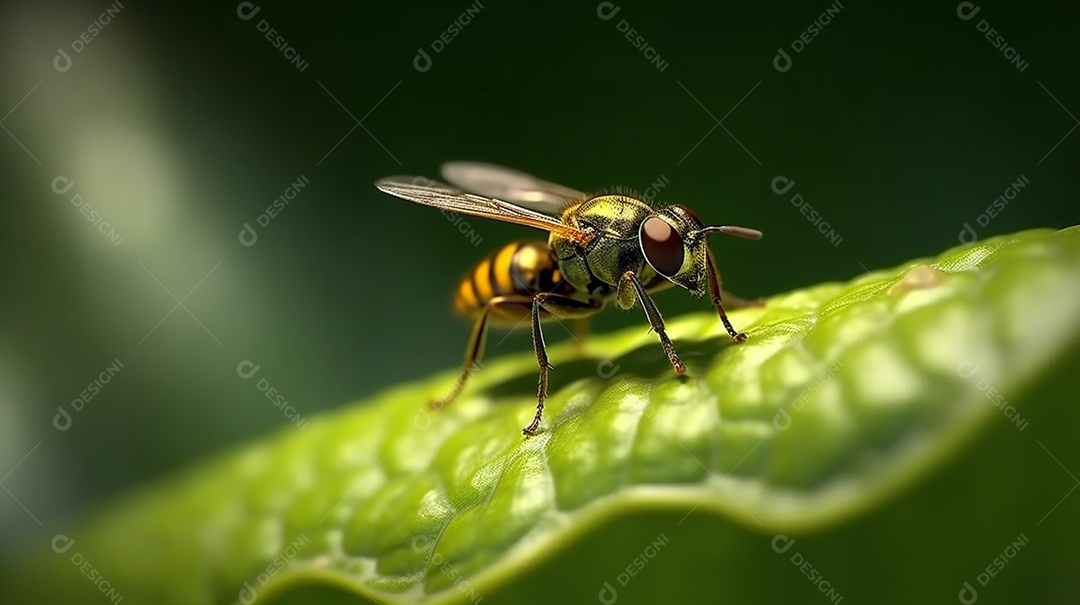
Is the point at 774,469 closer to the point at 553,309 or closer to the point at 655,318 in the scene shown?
the point at 655,318

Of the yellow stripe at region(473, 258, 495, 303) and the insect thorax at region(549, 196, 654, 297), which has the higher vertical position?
the yellow stripe at region(473, 258, 495, 303)

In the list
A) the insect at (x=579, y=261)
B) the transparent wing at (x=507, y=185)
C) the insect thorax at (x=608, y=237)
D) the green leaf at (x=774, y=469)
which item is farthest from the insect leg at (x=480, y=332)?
the green leaf at (x=774, y=469)

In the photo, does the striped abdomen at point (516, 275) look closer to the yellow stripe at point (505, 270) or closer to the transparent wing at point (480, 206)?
the yellow stripe at point (505, 270)

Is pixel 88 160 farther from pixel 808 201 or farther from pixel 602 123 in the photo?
pixel 808 201

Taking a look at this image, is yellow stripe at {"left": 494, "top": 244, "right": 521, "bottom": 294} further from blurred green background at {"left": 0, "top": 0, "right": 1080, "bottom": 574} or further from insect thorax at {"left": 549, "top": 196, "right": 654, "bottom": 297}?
blurred green background at {"left": 0, "top": 0, "right": 1080, "bottom": 574}

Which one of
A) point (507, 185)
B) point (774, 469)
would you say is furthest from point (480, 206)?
point (774, 469)

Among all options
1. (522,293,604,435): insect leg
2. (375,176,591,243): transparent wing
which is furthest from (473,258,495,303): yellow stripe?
(375,176,591,243): transparent wing
